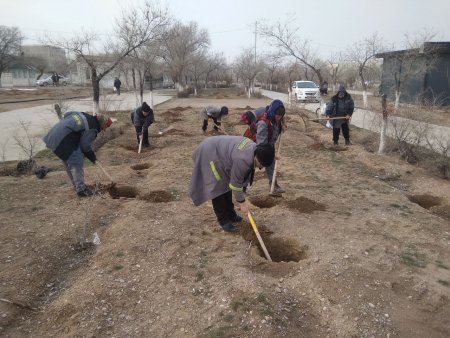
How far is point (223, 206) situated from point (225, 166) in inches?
25.3

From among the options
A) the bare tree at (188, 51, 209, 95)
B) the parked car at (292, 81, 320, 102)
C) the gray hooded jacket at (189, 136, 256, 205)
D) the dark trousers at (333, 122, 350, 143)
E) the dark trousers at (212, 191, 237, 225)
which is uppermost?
the bare tree at (188, 51, 209, 95)

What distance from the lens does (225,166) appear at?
12.5 ft

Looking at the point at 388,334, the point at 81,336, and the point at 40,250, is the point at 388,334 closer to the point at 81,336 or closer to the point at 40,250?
the point at 81,336

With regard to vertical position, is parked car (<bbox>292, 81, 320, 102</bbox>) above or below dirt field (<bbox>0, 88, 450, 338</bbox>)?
above

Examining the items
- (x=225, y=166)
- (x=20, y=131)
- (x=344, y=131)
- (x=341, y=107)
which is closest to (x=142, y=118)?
(x=341, y=107)

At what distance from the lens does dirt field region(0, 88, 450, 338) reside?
2869 millimetres

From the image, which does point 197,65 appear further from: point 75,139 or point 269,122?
point 269,122

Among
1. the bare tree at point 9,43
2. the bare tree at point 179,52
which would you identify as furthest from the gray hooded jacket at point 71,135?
the bare tree at point 9,43

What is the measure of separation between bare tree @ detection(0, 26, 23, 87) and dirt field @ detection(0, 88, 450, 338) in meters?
41.4

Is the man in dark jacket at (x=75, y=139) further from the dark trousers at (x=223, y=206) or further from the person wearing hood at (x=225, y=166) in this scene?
the dark trousers at (x=223, y=206)

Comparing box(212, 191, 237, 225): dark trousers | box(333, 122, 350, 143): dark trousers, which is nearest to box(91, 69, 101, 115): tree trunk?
box(333, 122, 350, 143): dark trousers

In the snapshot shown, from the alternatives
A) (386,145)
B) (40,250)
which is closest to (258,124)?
(40,250)

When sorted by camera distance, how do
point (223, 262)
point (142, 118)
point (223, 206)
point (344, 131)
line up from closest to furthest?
1. point (223, 262)
2. point (223, 206)
3. point (142, 118)
4. point (344, 131)

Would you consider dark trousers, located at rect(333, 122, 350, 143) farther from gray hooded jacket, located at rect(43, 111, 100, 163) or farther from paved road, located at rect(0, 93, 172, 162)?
paved road, located at rect(0, 93, 172, 162)
